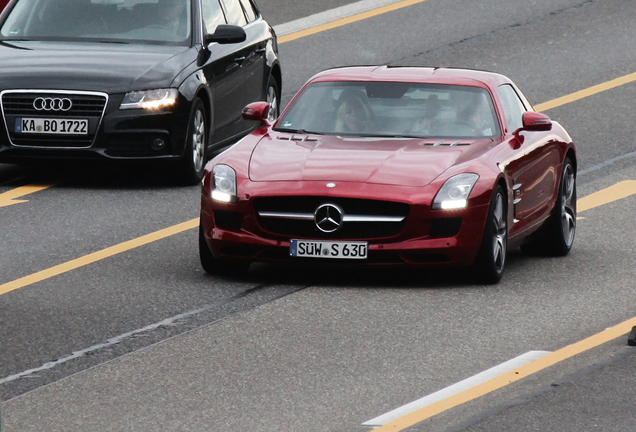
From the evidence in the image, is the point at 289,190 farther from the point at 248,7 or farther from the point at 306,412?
the point at 248,7

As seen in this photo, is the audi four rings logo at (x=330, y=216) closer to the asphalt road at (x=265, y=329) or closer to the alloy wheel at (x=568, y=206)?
the asphalt road at (x=265, y=329)

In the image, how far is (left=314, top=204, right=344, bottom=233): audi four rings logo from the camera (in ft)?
34.6

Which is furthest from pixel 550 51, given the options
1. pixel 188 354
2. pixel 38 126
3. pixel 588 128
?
pixel 188 354

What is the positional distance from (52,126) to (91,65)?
67 cm

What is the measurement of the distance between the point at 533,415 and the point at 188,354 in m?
2.16

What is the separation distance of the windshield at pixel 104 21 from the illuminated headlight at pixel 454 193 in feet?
17.7

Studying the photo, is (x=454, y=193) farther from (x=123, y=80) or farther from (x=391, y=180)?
(x=123, y=80)

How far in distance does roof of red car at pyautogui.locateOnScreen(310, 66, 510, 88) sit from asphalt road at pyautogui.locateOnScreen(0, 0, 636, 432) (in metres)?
1.34

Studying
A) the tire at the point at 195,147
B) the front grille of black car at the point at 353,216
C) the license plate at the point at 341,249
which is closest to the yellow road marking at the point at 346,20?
the tire at the point at 195,147

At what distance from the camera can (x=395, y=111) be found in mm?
11828

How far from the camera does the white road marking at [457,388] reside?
7.34 meters

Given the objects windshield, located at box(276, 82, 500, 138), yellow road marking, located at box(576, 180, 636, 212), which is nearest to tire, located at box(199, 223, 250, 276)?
windshield, located at box(276, 82, 500, 138)

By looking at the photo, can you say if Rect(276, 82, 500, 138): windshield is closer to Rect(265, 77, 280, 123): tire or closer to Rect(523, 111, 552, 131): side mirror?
Rect(523, 111, 552, 131): side mirror

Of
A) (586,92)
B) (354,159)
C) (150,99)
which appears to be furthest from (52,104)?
(586,92)
